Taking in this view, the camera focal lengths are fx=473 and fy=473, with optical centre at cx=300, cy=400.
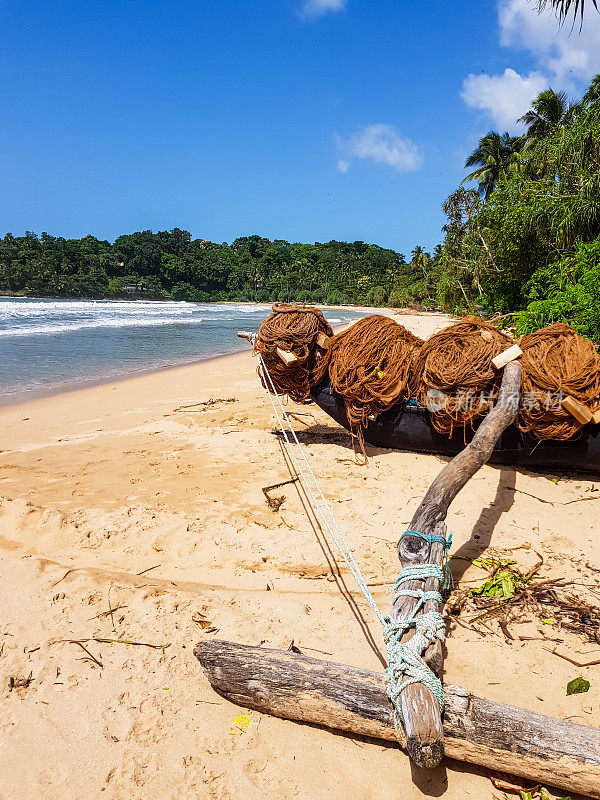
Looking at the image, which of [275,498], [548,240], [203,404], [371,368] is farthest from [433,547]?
[548,240]

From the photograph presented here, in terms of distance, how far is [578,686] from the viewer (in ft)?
7.43

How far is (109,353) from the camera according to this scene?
1703 centimetres

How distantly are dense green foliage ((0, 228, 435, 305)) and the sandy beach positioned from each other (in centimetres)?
5762

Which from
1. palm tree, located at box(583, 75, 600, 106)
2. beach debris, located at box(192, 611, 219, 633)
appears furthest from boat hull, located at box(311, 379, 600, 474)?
palm tree, located at box(583, 75, 600, 106)

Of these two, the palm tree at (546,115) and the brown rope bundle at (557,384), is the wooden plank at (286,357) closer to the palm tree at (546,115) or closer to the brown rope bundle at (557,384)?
the brown rope bundle at (557,384)

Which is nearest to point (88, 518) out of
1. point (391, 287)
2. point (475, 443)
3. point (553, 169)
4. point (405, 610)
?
point (405, 610)

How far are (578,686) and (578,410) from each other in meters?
2.56

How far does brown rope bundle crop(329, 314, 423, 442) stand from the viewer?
5004 mm

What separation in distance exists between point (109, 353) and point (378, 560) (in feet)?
51.6

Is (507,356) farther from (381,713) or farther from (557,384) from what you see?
(381,713)

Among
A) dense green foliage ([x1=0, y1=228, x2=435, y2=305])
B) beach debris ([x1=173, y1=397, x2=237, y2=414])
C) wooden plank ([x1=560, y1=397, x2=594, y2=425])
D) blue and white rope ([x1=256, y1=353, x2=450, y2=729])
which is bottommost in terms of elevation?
beach debris ([x1=173, y1=397, x2=237, y2=414])

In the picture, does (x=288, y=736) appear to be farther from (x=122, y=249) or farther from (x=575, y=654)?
(x=122, y=249)

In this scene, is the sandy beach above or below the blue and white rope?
below

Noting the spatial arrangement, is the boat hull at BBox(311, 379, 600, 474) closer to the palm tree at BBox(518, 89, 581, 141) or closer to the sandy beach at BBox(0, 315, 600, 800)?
the sandy beach at BBox(0, 315, 600, 800)
